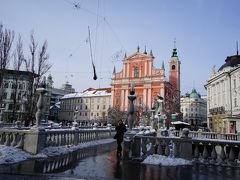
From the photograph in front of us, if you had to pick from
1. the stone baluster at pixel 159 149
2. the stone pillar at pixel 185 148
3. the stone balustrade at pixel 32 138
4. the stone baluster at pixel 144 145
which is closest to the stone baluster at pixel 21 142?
the stone balustrade at pixel 32 138

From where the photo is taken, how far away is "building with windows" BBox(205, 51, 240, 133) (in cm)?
4450

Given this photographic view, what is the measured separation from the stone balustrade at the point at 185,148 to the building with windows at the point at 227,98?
32.1 m

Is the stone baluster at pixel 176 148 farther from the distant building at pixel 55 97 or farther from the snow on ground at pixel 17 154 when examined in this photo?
the distant building at pixel 55 97

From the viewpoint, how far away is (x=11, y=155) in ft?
32.2

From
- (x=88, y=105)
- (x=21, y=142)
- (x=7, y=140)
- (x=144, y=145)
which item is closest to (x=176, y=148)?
(x=144, y=145)

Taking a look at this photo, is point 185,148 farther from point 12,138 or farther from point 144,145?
point 12,138

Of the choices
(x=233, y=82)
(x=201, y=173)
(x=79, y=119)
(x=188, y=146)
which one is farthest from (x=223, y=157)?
(x=79, y=119)

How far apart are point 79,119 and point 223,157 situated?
93.3 m

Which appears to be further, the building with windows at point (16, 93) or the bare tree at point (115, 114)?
the bare tree at point (115, 114)

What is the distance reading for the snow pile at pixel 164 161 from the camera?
33.0ft

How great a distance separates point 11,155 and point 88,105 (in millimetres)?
90850

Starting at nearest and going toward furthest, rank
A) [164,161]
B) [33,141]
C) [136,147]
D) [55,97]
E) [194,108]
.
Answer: [164,161] → [33,141] → [136,147] → [55,97] → [194,108]

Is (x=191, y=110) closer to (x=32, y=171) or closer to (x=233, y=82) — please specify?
(x=233, y=82)

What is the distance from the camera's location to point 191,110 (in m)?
124
